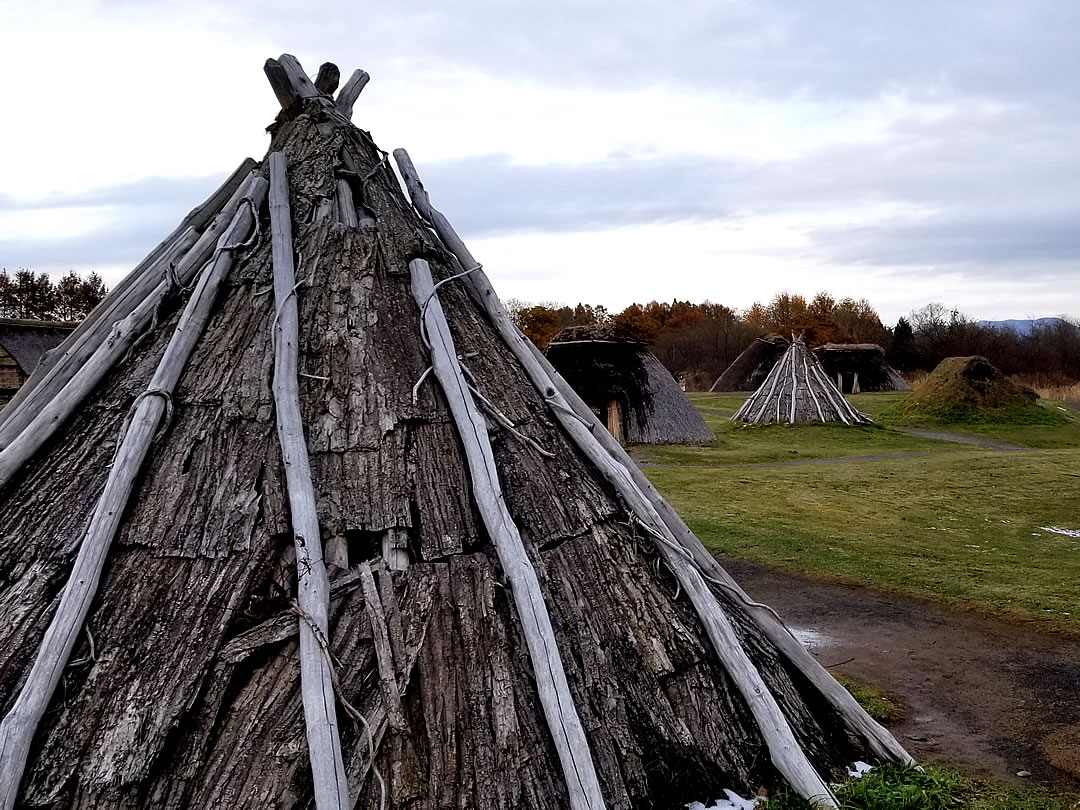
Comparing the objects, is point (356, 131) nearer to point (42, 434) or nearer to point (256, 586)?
point (42, 434)

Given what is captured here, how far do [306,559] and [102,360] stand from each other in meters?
1.67

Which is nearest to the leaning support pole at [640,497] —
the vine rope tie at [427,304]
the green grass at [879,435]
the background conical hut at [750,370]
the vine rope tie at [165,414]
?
the vine rope tie at [427,304]

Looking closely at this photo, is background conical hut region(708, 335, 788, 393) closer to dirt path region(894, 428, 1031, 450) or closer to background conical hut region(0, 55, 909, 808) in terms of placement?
dirt path region(894, 428, 1031, 450)

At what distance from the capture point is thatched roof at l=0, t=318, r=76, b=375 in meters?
13.9

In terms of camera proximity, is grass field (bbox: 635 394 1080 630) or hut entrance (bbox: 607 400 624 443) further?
hut entrance (bbox: 607 400 624 443)

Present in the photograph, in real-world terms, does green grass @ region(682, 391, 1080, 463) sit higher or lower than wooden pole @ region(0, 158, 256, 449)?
lower

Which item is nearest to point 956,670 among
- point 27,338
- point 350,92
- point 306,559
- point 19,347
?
point 306,559

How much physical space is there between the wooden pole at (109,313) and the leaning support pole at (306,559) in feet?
3.13

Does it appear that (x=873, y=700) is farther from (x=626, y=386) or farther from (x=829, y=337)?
(x=829, y=337)

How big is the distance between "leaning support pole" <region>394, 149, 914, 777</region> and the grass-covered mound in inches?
819

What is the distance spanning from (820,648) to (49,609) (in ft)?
16.7

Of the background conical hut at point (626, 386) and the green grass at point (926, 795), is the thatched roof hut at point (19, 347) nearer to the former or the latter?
the background conical hut at point (626, 386)

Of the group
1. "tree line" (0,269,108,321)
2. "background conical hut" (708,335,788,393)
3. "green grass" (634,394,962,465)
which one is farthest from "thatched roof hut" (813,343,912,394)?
"tree line" (0,269,108,321)

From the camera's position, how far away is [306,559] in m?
3.13
